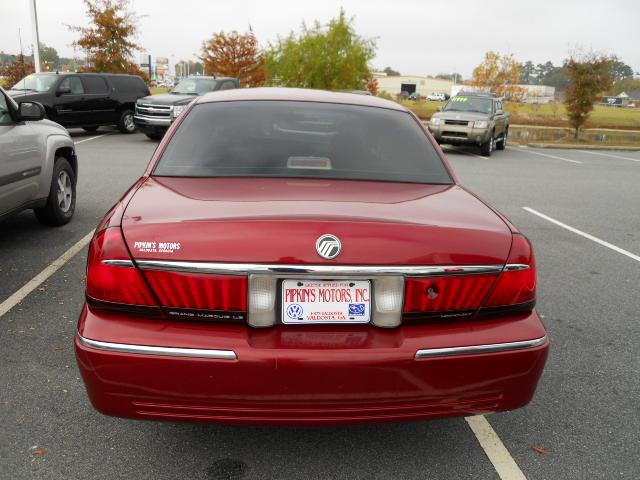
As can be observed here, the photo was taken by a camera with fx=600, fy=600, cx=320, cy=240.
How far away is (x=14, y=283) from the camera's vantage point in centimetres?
479

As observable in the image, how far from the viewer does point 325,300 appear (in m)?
2.20

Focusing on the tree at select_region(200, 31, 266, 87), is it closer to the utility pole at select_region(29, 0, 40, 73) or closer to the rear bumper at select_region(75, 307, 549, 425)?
the utility pole at select_region(29, 0, 40, 73)

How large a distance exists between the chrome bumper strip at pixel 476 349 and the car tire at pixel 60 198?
17.2ft

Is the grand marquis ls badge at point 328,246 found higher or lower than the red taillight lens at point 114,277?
higher

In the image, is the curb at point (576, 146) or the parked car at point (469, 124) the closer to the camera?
the parked car at point (469, 124)

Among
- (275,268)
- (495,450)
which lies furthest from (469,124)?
(275,268)

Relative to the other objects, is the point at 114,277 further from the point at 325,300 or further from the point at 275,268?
the point at 325,300

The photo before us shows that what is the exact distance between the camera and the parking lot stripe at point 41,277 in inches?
171

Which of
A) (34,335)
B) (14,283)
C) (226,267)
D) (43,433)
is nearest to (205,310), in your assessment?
(226,267)

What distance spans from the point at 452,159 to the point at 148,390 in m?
14.5

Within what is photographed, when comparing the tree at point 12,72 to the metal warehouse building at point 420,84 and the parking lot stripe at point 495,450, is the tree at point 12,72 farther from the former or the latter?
the metal warehouse building at point 420,84

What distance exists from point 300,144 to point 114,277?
1382 mm

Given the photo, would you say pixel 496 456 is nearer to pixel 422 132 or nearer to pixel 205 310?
pixel 205 310

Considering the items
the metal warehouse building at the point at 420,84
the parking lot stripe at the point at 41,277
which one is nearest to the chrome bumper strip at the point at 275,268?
the parking lot stripe at the point at 41,277
